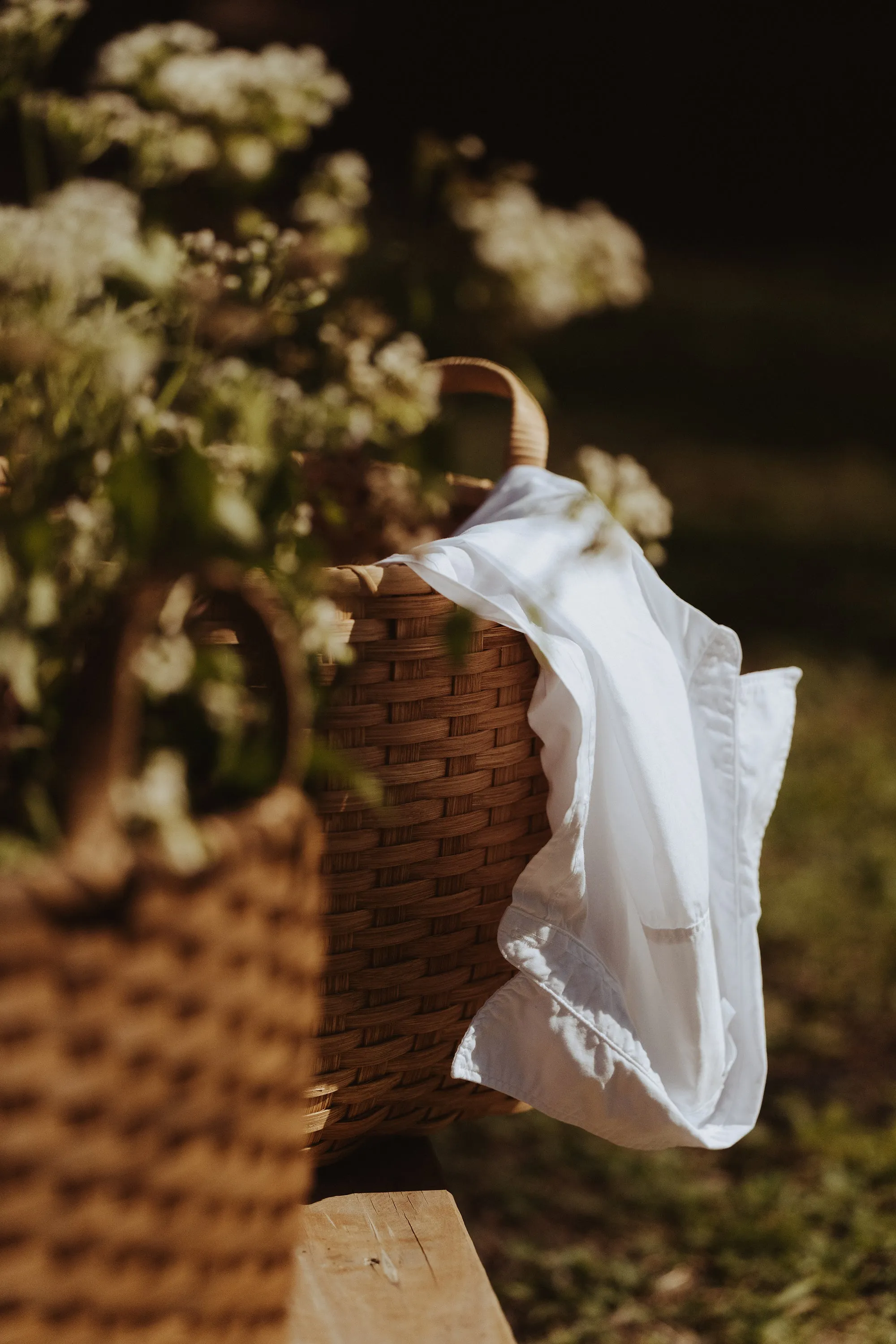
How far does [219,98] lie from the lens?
0.88 meters

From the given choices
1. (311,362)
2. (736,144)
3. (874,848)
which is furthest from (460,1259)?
(736,144)

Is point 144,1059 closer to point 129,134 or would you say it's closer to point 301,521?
point 301,521

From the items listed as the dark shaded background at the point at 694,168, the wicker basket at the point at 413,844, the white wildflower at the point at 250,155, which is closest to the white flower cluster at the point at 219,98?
the white wildflower at the point at 250,155

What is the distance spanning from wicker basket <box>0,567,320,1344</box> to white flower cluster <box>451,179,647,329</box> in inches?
17.6

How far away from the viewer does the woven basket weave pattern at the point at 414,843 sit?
81 centimetres

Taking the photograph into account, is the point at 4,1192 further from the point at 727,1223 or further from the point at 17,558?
the point at 727,1223

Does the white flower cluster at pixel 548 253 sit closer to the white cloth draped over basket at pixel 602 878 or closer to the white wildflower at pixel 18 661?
the white cloth draped over basket at pixel 602 878

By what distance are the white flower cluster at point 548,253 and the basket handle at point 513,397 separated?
151mm

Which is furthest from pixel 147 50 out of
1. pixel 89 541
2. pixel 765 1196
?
pixel 765 1196

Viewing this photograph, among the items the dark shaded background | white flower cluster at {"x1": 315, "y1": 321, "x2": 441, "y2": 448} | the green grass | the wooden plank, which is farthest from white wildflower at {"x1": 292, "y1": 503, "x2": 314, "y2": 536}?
the dark shaded background

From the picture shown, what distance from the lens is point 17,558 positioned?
55cm

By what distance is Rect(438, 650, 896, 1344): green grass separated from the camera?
1.44 m

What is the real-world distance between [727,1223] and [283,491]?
1307 millimetres

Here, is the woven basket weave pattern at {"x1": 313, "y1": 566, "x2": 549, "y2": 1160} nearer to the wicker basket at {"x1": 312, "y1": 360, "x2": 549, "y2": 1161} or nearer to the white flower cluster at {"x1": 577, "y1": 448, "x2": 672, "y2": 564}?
the wicker basket at {"x1": 312, "y1": 360, "x2": 549, "y2": 1161}
